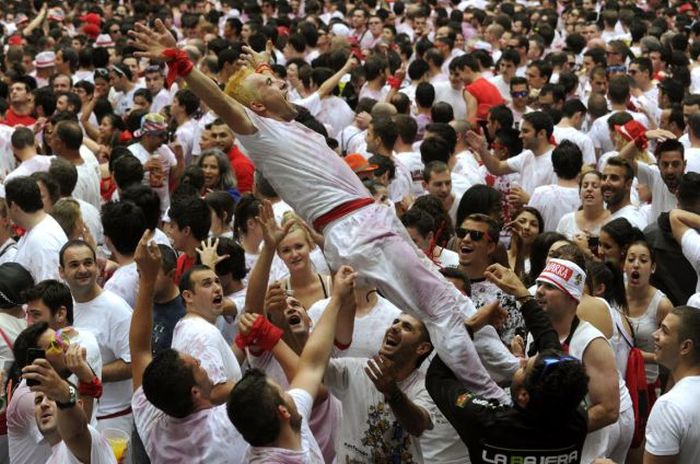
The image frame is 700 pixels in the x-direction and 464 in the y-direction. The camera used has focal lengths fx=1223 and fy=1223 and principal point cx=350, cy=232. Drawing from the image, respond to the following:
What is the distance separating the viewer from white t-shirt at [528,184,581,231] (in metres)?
8.87

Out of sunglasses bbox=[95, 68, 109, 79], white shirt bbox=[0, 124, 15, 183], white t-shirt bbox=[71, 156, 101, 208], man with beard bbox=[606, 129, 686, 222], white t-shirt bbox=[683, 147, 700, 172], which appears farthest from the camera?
sunglasses bbox=[95, 68, 109, 79]

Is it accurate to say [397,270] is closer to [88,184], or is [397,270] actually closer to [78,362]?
[78,362]

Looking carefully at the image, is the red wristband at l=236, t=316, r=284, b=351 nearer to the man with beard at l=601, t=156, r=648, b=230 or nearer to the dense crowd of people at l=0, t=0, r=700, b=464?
the dense crowd of people at l=0, t=0, r=700, b=464

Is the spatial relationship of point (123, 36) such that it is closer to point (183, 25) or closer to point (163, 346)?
point (183, 25)

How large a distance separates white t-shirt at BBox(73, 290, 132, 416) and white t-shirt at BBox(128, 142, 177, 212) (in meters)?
3.54

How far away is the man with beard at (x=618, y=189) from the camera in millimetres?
8195

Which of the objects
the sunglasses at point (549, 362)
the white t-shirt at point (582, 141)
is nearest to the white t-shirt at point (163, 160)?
the white t-shirt at point (582, 141)

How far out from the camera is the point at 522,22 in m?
17.7

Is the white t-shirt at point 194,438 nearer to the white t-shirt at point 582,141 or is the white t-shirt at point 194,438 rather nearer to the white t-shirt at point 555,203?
the white t-shirt at point 555,203

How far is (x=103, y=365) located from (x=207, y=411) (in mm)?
1476

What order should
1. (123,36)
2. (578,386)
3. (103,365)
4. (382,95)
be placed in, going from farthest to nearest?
(123,36), (382,95), (103,365), (578,386)

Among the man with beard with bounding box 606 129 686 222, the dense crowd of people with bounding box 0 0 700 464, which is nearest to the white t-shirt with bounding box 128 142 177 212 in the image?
the dense crowd of people with bounding box 0 0 700 464

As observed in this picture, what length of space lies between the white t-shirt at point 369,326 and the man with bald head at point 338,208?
422 millimetres

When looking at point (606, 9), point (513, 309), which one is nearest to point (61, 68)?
point (606, 9)
